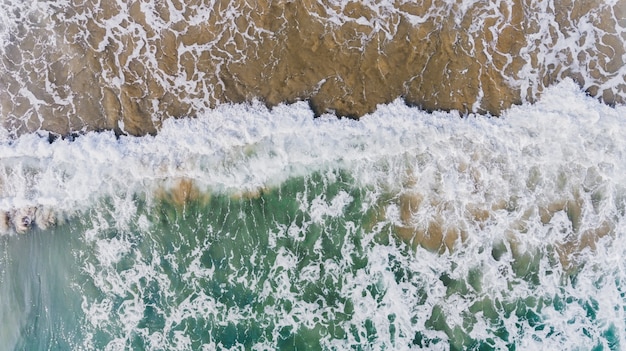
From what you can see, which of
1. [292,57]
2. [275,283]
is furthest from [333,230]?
[292,57]

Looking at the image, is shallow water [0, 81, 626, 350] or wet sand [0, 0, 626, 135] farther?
wet sand [0, 0, 626, 135]

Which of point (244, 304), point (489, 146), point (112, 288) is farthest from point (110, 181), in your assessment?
point (489, 146)

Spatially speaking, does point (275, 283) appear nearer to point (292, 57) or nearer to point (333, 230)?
point (333, 230)

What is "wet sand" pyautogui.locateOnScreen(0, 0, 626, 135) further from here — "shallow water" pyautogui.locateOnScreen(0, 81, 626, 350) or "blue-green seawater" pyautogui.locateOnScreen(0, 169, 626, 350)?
"blue-green seawater" pyautogui.locateOnScreen(0, 169, 626, 350)

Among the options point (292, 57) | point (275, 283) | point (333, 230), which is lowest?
point (275, 283)

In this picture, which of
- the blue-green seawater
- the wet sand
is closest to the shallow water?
the blue-green seawater

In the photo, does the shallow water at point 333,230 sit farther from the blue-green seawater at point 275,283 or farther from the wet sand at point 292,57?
the wet sand at point 292,57

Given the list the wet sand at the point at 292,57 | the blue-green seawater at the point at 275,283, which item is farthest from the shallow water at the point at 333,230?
the wet sand at the point at 292,57

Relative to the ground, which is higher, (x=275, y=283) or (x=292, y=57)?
(x=292, y=57)
